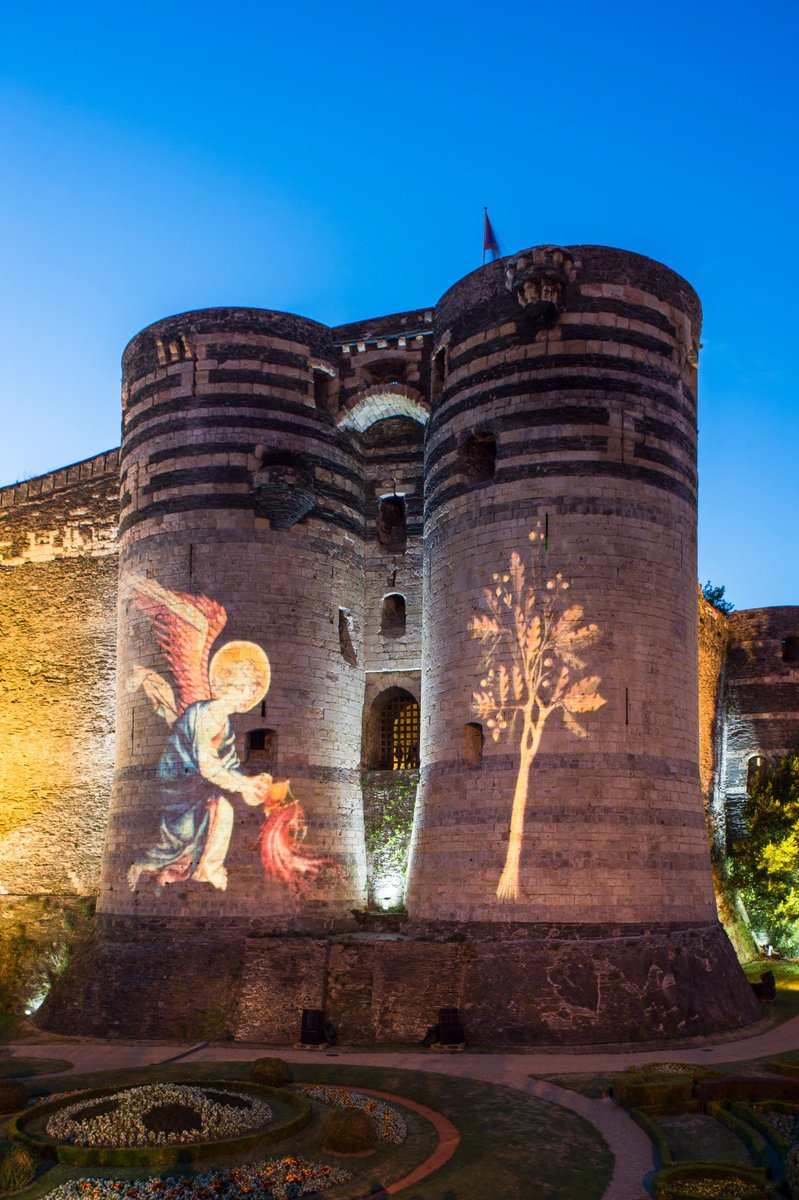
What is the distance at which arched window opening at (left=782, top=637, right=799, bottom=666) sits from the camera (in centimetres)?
3562

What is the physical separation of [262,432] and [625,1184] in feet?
59.3

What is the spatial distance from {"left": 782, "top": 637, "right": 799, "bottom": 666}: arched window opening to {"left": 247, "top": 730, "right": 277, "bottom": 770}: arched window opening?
18.6m

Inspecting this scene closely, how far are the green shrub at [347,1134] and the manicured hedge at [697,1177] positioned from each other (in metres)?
3.28

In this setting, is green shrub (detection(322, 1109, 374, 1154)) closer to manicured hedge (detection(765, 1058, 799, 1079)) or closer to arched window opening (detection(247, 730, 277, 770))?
manicured hedge (detection(765, 1058, 799, 1079))

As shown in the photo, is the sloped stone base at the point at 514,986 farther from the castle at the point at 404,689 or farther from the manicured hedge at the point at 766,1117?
the manicured hedge at the point at 766,1117

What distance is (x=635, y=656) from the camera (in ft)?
72.1

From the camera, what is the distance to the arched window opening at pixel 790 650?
35625 millimetres

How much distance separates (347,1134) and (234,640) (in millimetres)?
13433

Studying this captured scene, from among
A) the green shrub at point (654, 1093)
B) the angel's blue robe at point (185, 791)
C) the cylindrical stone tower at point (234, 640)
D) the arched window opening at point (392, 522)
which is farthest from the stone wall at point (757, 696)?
the green shrub at point (654, 1093)

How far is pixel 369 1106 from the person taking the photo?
14469 millimetres

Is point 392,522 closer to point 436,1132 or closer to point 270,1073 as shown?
point 270,1073

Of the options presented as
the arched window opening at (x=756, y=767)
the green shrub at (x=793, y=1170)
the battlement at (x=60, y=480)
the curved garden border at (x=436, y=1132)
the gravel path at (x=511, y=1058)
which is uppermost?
the battlement at (x=60, y=480)

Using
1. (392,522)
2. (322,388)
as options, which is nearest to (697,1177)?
(392,522)

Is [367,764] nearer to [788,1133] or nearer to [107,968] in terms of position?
[107,968]
